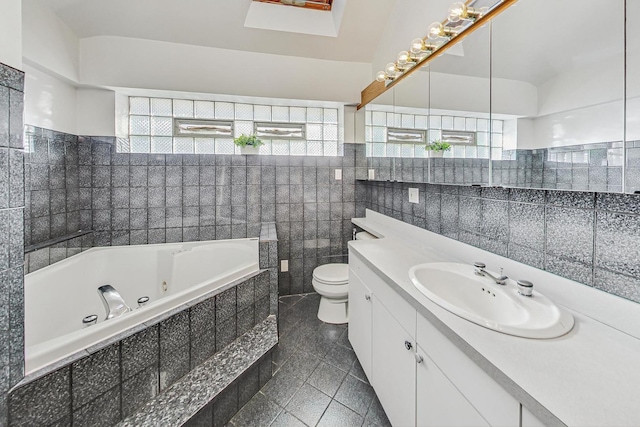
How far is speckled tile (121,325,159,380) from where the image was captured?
1.11 m

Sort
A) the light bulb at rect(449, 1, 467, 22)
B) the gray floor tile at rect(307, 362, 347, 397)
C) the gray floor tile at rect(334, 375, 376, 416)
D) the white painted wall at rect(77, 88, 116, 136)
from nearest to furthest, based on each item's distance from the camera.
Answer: the light bulb at rect(449, 1, 467, 22), the gray floor tile at rect(334, 375, 376, 416), the gray floor tile at rect(307, 362, 347, 397), the white painted wall at rect(77, 88, 116, 136)

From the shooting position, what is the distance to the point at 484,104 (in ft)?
3.83

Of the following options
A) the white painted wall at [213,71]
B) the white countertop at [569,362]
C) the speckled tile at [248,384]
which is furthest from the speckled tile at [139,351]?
the white painted wall at [213,71]

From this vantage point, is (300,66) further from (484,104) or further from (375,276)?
(375,276)

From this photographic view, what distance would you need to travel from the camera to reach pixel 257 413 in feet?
4.73

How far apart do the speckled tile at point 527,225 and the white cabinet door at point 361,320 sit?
2.52ft

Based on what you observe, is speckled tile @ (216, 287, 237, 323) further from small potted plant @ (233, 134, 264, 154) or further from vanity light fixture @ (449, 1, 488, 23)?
vanity light fixture @ (449, 1, 488, 23)

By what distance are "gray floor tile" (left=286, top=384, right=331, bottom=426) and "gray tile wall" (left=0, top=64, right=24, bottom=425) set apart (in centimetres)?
115

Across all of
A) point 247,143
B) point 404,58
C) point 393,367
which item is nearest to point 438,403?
point 393,367

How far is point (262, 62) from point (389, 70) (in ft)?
4.25

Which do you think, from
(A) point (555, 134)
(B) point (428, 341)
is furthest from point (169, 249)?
(A) point (555, 134)

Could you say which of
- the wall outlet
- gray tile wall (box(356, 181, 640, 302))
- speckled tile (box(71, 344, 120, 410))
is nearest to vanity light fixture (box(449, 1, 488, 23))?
gray tile wall (box(356, 181, 640, 302))

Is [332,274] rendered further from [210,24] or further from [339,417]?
[210,24]

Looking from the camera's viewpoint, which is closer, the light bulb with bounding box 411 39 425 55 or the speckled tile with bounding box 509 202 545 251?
the speckled tile with bounding box 509 202 545 251
